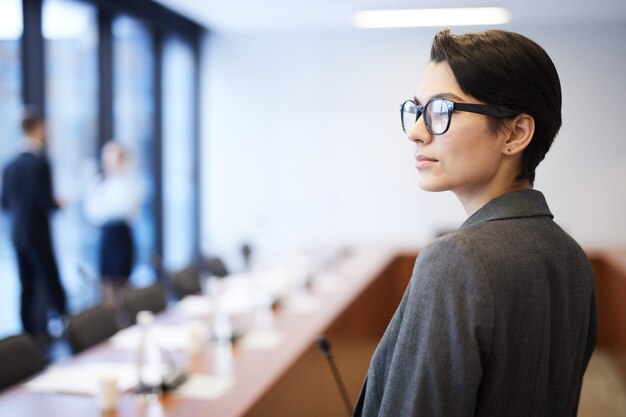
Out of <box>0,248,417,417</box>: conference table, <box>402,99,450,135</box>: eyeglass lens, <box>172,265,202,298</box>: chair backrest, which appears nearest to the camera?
<box>402,99,450,135</box>: eyeglass lens

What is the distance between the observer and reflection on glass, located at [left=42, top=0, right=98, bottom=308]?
575cm

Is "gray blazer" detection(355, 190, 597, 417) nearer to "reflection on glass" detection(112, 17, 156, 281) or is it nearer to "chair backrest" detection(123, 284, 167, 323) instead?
"chair backrest" detection(123, 284, 167, 323)

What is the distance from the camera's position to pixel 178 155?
334 inches

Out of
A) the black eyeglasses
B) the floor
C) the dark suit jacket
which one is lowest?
the floor

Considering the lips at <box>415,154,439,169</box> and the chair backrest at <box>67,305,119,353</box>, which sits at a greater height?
the lips at <box>415,154,439,169</box>

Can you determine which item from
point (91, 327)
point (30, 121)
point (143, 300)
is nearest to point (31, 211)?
point (30, 121)

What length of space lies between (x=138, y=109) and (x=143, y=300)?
4143 mm

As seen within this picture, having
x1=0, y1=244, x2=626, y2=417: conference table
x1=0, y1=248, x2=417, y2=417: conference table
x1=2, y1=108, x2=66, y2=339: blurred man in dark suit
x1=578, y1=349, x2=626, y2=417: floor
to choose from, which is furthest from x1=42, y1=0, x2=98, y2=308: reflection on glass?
x1=578, y1=349, x2=626, y2=417: floor

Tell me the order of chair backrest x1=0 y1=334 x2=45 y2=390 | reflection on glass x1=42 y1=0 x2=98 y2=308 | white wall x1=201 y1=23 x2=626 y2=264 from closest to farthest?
chair backrest x1=0 y1=334 x2=45 y2=390 < reflection on glass x1=42 y1=0 x2=98 y2=308 < white wall x1=201 y1=23 x2=626 y2=264

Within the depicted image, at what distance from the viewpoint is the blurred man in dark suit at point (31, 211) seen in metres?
4.79

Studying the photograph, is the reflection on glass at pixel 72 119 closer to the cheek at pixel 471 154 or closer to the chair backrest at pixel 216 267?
the chair backrest at pixel 216 267

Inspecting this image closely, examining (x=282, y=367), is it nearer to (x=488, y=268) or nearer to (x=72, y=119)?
(x=488, y=268)

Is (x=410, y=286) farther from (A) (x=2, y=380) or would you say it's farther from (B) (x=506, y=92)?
(A) (x=2, y=380)

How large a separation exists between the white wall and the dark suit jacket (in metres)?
3.93
